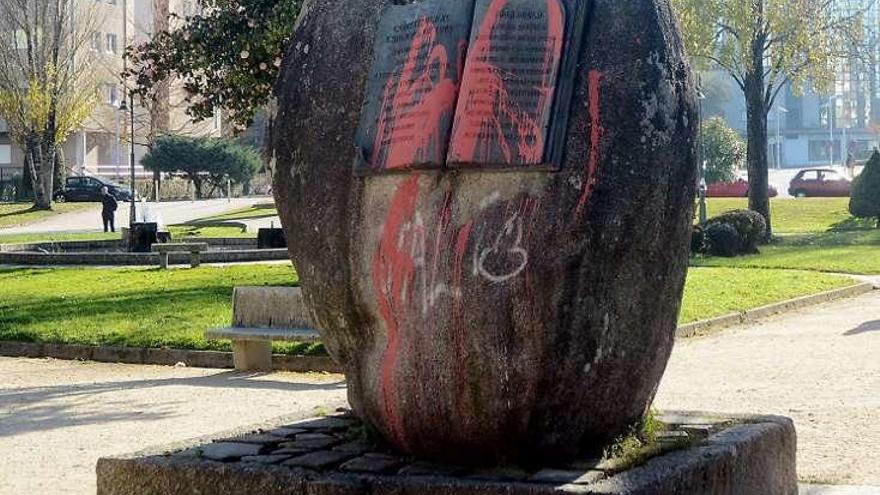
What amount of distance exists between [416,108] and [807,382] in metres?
6.31

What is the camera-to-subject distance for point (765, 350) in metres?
13.6

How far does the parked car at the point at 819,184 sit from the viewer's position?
5444 centimetres

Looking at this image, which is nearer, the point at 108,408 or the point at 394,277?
the point at 394,277

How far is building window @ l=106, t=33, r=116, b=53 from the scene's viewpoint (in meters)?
67.9

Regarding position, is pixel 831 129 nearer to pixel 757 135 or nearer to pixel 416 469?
pixel 757 135

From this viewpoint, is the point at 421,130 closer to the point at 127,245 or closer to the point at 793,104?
the point at 127,245

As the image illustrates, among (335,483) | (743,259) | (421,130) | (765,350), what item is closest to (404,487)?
(335,483)

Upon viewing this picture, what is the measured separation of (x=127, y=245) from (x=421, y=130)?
2520 cm

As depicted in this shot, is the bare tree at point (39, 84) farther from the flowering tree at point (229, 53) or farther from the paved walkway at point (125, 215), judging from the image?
the flowering tree at point (229, 53)

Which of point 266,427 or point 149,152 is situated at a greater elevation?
point 149,152

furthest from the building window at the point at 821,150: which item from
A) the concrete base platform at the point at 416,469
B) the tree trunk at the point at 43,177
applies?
the concrete base platform at the point at 416,469

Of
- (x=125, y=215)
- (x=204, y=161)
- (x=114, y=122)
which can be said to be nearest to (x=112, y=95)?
(x=114, y=122)

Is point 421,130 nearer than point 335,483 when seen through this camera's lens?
No

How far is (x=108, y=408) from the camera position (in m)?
10.3
